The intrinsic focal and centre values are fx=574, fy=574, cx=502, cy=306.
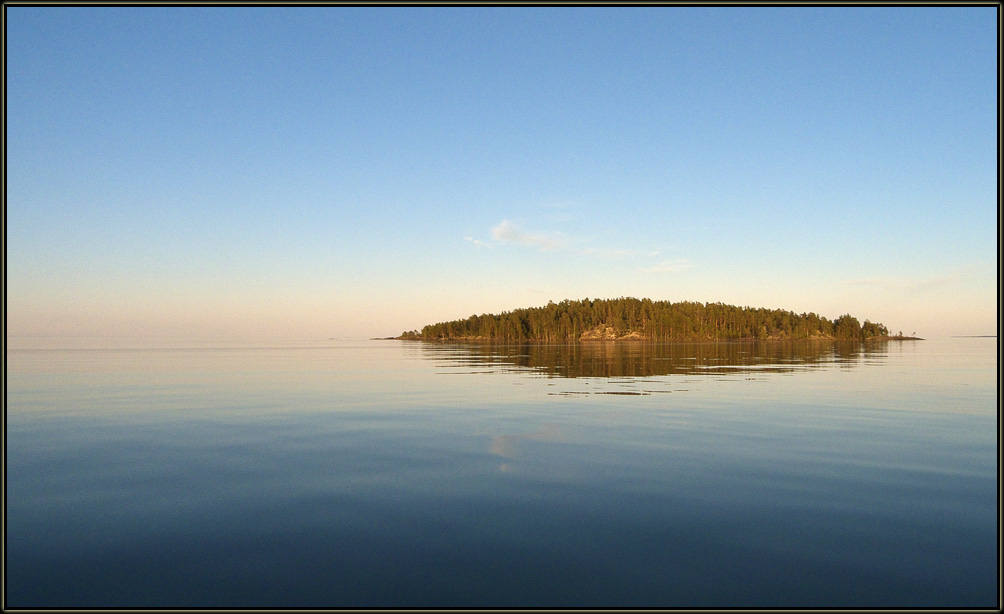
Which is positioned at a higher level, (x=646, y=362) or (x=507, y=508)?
(x=646, y=362)

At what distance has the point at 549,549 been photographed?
875 centimetres

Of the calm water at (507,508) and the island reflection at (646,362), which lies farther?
the island reflection at (646,362)

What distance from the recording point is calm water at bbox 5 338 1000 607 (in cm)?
763

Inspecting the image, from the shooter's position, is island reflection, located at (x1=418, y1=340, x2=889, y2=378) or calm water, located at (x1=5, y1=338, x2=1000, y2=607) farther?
island reflection, located at (x1=418, y1=340, x2=889, y2=378)

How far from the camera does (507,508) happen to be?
10812 millimetres

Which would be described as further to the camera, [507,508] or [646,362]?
[646,362]

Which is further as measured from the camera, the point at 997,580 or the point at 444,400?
the point at 444,400

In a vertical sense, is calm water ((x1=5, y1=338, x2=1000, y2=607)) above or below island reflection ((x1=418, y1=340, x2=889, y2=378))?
below

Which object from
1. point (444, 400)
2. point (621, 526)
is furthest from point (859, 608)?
point (444, 400)

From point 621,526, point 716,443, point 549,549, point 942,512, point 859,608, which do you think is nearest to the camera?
point 859,608

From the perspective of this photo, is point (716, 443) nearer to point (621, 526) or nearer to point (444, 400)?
point (621, 526)

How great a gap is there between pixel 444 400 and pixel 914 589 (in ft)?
71.7

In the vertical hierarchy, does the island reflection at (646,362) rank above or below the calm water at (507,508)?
above

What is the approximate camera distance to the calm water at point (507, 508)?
7629 mm
